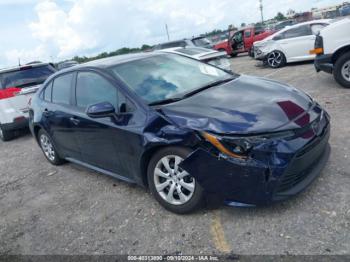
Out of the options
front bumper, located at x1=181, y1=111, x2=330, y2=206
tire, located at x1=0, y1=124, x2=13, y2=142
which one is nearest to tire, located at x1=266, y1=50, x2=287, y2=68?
tire, located at x1=0, y1=124, x2=13, y2=142

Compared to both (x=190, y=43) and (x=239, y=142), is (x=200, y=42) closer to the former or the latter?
(x=190, y=43)

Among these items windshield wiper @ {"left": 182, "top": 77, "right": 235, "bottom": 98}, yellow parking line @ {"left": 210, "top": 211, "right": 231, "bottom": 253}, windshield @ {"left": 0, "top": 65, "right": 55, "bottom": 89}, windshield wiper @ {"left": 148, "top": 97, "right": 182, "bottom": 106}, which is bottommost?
yellow parking line @ {"left": 210, "top": 211, "right": 231, "bottom": 253}

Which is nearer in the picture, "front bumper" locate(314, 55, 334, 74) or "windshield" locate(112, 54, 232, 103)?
"windshield" locate(112, 54, 232, 103)

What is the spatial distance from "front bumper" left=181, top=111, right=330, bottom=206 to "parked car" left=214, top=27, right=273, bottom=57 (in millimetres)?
16839

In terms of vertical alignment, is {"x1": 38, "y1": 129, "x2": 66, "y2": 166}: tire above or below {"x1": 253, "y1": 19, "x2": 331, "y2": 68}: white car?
below

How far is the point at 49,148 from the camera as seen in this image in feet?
17.4

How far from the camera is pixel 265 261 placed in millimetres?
2420

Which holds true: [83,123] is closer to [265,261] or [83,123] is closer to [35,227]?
[35,227]

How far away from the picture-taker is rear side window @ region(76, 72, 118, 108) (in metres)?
3.53

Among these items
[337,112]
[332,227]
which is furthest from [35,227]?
[337,112]

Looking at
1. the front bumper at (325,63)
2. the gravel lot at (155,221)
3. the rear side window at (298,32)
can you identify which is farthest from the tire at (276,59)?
the gravel lot at (155,221)

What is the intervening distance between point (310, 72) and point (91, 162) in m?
7.81

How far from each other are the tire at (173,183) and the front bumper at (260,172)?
0.15 meters

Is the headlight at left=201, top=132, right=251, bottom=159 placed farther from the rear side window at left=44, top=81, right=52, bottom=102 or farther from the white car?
the white car
